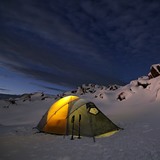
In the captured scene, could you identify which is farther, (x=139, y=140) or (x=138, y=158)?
(x=139, y=140)

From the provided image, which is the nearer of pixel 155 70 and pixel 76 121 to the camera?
pixel 76 121

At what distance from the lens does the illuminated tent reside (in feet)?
38.8

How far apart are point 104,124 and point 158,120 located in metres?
3.55

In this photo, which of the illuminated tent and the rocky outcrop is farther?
the rocky outcrop

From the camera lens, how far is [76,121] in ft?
39.7

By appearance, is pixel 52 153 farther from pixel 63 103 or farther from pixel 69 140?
pixel 63 103

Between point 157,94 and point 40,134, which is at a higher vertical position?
point 157,94

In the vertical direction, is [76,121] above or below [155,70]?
below

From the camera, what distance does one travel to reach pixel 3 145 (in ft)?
32.3

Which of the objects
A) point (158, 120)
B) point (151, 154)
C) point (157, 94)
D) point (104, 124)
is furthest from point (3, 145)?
point (157, 94)

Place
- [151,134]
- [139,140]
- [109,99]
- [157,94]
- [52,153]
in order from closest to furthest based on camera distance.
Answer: [52,153], [139,140], [151,134], [157,94], [109,99]

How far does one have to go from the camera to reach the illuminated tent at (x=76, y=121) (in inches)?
466

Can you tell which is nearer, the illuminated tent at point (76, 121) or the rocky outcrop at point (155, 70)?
the illuminated tent at point (76, 121)

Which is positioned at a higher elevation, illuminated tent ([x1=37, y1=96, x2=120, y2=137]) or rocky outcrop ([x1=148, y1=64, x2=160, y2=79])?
rocky outcrop ([x1=148, y1=64, x2=160, y2=79])
